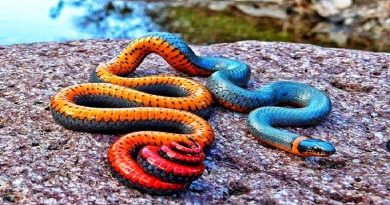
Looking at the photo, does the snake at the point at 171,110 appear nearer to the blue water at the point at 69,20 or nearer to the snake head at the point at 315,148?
the snake head at the point at 315,148

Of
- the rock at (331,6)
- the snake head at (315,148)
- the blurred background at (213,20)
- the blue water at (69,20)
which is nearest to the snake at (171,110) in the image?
the snake head at (315,148)

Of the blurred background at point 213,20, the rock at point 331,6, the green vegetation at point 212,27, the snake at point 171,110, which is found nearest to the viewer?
the snake at point 171,110

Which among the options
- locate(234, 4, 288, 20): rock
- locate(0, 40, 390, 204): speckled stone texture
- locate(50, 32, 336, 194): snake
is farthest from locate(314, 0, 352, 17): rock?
locate(50, 32, 336, 194): snake

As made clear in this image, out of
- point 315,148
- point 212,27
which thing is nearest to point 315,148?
point 315,148

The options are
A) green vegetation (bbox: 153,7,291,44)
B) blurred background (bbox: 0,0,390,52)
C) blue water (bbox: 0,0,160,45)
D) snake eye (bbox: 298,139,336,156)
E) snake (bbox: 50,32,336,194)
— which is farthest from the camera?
green vegetation (bbox: 153,7,291,44)

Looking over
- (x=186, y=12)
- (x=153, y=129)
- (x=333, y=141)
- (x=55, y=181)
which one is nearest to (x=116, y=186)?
(x=55, y=181)

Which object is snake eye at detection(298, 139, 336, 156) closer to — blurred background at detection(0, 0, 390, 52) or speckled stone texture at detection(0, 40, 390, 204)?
speckled stone texture at detection(0, 40, 390, 204)
